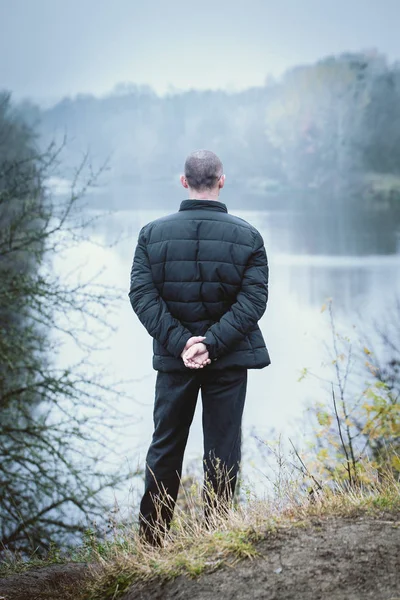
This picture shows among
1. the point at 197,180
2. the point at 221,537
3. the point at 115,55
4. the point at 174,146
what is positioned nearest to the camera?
the point at 221,537

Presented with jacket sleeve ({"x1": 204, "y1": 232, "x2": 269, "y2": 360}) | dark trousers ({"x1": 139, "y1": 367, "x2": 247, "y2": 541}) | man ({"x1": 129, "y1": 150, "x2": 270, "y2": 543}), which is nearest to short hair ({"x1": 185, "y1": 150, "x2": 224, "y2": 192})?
man ({"x1": 129, "y1": 150, "x2": 270, "y2": 543})

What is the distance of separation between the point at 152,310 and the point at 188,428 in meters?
0.47

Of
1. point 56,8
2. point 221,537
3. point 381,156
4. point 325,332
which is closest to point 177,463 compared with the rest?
point 221,537

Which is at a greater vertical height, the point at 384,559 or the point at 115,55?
the point at 115,55

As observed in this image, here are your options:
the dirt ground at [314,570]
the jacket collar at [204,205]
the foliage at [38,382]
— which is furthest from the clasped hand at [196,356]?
the foliage at [38,382]

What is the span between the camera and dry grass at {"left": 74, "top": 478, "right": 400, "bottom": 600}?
2.50m

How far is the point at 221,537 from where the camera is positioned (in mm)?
2561

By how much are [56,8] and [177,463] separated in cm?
3021

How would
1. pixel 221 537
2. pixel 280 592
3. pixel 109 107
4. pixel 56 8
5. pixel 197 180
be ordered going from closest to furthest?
pixel 280 592 < pixel 221 537 < pixel 197 180 < pixel 109 107 < pixel 56 8

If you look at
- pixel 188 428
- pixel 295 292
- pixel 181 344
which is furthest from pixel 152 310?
pixel 295 292

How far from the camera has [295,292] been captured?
25.8 meters

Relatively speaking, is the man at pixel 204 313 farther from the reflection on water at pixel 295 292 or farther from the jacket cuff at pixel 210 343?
the reflection on water at pixel 295 292

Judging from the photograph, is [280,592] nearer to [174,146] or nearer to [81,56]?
[174,146]

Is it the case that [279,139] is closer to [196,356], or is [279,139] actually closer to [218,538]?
[196,356]
